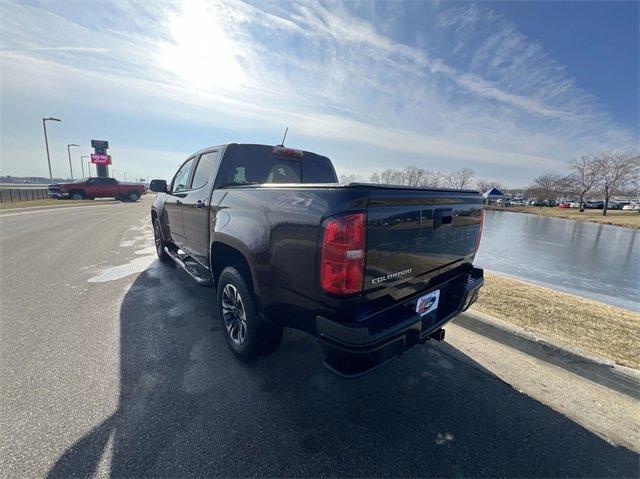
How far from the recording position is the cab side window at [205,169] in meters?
3.58

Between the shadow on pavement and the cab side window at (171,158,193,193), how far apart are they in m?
2.52

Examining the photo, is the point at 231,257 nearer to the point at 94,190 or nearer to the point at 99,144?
the point at 94,190

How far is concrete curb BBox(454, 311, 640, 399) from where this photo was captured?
2.67m

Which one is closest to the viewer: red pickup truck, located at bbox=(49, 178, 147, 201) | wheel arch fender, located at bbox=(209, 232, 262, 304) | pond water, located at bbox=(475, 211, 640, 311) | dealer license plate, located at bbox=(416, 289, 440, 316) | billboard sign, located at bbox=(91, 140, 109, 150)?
dealer license plate, located at bbox=(416, 289, 440, 316)

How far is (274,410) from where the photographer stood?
227cm

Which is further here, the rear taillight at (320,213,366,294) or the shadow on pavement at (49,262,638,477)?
the shadow on pavement at (49,262,638,477)

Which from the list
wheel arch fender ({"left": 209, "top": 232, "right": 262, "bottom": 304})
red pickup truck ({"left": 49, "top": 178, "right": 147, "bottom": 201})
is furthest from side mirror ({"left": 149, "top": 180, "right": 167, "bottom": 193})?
red pickup truck ({"left": 49, "top": 178, "right": 147, "bottom": 201})

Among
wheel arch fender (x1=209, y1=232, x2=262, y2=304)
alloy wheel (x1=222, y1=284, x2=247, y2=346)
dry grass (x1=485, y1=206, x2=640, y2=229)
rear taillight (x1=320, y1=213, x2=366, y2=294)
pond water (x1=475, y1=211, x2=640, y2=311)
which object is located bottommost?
dry grass (x1=485, y1=206, x2=640, y2=229)

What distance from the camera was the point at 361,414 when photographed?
229 cm

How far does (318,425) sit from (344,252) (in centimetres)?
137

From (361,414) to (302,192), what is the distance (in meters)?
1.77

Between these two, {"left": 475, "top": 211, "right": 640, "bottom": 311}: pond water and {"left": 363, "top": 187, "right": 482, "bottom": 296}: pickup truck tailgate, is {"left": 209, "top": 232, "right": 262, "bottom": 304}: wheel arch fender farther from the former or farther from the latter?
{"left": 475, "top": 211, "right": 640, "bottom": 311}: pond water

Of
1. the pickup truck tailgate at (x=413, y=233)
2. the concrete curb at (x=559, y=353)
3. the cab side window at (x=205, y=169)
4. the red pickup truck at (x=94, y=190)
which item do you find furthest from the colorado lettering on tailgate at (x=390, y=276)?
the red pickup truck at (x=94, y=190)

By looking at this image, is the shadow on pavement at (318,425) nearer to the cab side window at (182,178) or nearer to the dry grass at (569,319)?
the dry grass at (569,319)
